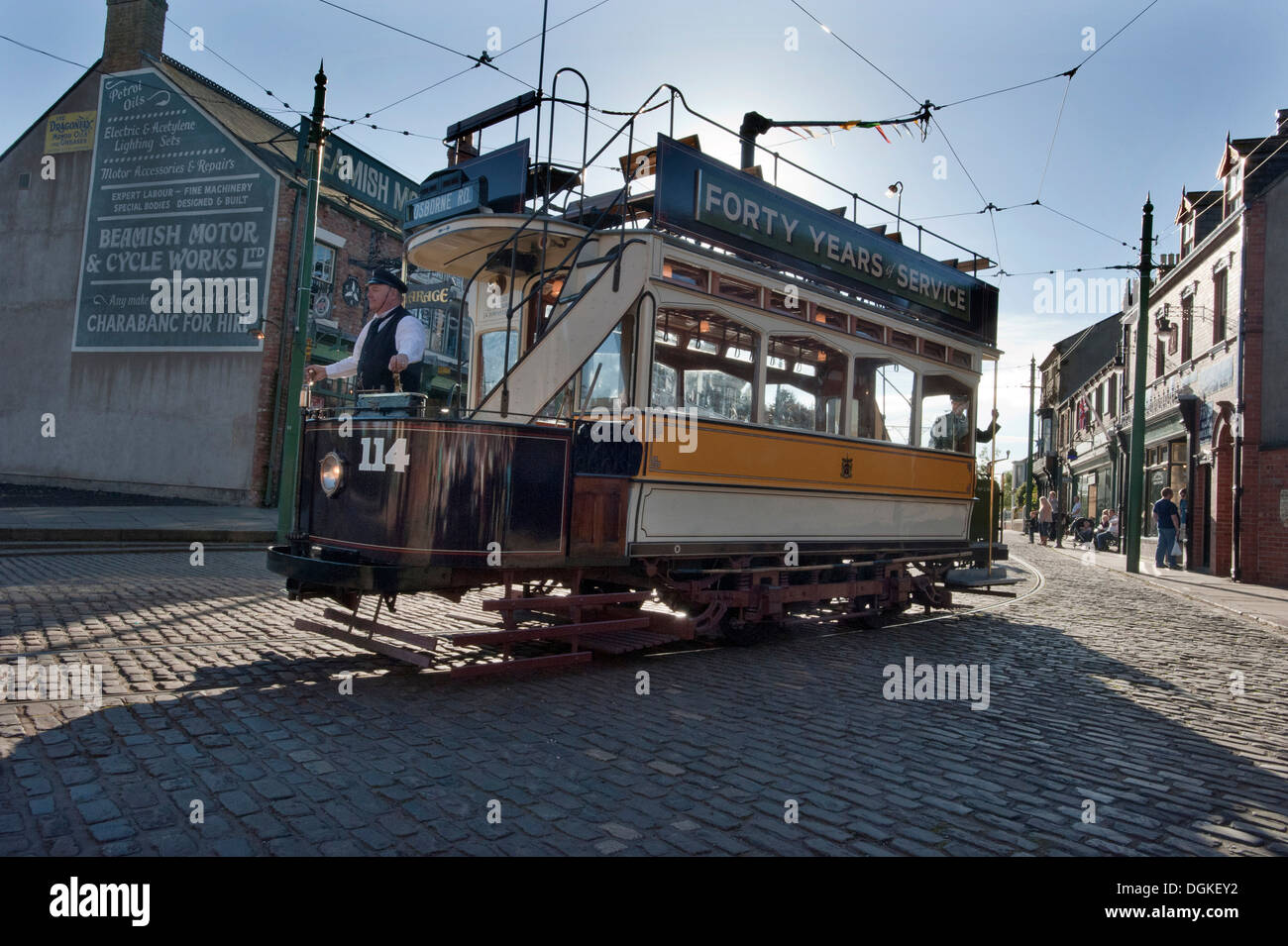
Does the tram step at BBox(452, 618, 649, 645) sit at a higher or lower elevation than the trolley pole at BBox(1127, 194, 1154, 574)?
lower

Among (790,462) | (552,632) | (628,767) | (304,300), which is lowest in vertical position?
(628,767)

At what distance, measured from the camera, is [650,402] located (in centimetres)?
612

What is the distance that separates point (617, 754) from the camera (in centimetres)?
396

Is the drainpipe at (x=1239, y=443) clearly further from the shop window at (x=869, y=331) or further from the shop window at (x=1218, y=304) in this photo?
the shop window at (x=869, y=331)

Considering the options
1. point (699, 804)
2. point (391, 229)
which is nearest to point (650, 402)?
point (699, 804)

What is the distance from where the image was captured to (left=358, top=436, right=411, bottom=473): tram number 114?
5031 mm

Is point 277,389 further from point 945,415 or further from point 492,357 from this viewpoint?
point 945,415

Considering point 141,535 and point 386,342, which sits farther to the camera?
point 141,535

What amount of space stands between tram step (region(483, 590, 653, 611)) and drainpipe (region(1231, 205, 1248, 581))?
1557 centimetres

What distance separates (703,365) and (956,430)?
410cm

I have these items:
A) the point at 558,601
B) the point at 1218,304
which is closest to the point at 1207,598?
the point at 1218,304

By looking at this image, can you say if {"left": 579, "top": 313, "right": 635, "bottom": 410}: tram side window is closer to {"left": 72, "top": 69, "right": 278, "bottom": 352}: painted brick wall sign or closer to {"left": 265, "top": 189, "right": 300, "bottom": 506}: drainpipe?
{"left": 265, "top": 189, "right": 300, "bottom": 506}: drainpipe

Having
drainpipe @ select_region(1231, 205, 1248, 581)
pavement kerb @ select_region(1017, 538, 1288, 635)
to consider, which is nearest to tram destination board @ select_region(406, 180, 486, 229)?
pavement kerb @ select_region(1017, 538, 1288, 635)

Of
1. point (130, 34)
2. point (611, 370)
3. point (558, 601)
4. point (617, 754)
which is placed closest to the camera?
point (617, 754)
